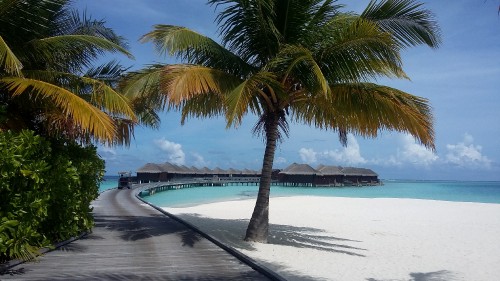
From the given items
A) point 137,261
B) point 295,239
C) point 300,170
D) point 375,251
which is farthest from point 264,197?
point 300,170

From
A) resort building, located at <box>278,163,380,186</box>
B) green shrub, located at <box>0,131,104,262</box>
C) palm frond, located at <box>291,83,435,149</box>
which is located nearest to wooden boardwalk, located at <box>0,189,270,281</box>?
green shrub, located at <box>0,131,104,262</box>

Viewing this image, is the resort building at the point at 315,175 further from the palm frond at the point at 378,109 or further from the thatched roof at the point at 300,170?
the palm frond at the point at 378,109

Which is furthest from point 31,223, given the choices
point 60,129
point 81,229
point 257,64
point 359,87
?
point 359,87

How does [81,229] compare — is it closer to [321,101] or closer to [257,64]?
[257,64]

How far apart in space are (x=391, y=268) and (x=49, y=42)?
299 inches

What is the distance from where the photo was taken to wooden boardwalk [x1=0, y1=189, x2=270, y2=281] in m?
6.01

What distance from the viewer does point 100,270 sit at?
627 cm

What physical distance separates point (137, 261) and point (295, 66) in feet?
16.3

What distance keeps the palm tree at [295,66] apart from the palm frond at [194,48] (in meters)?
0.02

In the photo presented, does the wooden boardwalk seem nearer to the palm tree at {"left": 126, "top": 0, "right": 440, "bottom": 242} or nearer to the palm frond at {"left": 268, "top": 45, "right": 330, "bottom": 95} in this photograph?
the palm tree at {"left": 126, "top": 0, "right": 440, "bottom": 242}

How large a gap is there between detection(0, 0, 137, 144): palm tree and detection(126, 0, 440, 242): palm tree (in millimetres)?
1203

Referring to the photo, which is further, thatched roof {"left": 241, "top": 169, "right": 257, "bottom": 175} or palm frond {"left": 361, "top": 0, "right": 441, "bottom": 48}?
thatched roof {"left": 241, "top": 169, "right": 257, "bottom": 175}

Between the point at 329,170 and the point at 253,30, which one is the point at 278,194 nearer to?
the point at 329,170

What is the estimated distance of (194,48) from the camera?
9.22 metres
